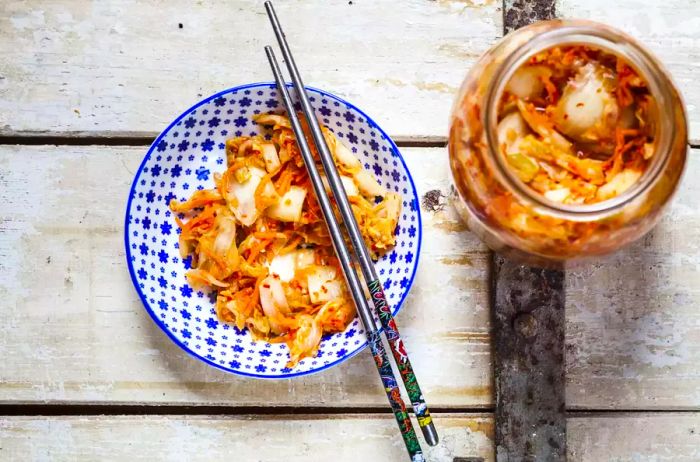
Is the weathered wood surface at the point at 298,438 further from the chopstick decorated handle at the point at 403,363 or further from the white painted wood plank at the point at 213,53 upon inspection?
the white painted wood plank at the point at 213,53

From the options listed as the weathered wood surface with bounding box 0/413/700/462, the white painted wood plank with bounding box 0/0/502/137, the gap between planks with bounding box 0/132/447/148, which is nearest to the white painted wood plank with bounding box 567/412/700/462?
the weathered wood surface with bounding box 0/413/700/462

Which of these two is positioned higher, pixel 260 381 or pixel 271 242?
pixel 271 242

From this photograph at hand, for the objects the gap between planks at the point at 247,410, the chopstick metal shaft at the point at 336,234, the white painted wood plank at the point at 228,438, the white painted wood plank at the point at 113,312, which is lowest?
the white painted wood plank at the point at 228,438

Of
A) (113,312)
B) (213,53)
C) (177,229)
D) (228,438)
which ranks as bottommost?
(228,438)

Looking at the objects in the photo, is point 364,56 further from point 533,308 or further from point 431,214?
point 533,308

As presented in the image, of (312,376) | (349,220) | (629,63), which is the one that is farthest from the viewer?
(312,376)

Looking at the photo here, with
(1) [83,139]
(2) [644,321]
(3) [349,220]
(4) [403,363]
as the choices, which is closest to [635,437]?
(2) [644,321]

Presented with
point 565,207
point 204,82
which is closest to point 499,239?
point 565,207

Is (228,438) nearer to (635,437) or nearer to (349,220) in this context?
(349,220)

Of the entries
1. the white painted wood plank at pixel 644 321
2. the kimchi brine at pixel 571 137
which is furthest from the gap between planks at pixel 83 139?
the kimchi brine at pixel 571 137
